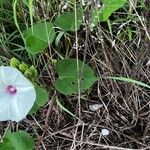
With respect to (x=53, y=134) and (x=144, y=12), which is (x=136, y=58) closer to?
(x=144, y=12)

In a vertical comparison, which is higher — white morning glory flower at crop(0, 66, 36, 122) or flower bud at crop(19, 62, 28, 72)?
flower bud at crop(19, 62, 28, 72)

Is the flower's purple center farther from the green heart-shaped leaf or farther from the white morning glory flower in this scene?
the green heart-shaped leaf

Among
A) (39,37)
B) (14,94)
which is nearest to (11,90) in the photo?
(14,94)

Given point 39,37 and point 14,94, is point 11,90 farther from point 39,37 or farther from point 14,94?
point 39,37

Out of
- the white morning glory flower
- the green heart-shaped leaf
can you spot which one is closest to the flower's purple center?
the white morning glory flower

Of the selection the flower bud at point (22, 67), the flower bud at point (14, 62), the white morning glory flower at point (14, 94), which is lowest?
the white morning glory flower at point (14, 94)

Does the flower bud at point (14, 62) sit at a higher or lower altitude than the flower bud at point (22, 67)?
higher

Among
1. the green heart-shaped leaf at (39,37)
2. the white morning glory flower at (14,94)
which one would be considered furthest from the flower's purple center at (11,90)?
the green heart-shaped leaf at (39,37)

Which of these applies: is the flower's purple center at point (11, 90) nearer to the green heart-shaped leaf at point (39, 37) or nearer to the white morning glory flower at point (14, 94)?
the white morning glory flower at point (14, 94)
